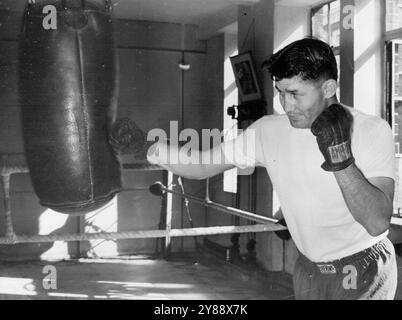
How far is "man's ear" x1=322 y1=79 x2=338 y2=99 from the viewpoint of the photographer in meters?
1.09

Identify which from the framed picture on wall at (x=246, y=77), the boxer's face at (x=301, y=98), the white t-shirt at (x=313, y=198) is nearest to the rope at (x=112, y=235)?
the white t-shirt at (x=313, y=198)

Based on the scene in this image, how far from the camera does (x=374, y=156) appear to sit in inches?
41.5

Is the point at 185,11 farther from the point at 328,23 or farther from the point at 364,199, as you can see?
the point at 364,199

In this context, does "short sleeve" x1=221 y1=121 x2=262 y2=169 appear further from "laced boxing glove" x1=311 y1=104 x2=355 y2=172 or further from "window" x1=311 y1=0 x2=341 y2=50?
"window" x1=311 y1=0 x2=341 y2=50

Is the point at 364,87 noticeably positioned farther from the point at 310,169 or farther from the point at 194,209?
the point at 194,209

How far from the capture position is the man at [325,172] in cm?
99

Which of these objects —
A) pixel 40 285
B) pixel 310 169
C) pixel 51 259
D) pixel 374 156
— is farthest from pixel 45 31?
pixel 51 259

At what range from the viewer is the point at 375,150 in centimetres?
106

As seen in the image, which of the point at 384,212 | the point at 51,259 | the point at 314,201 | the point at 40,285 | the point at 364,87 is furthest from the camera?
the point at 51,259

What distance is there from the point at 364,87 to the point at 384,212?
2019 millimetres

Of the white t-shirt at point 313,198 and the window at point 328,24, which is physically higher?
the window at point 328,24

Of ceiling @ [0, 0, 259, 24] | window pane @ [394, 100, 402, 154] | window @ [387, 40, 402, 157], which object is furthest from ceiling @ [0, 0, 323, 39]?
window pane @ [394, 100, 402, 154]

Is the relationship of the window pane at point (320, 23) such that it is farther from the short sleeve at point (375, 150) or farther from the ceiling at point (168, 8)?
the short sleeve at point (375, 150)
